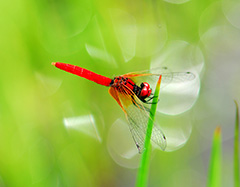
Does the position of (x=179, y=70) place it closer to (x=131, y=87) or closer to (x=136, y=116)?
(x=131, y=87)

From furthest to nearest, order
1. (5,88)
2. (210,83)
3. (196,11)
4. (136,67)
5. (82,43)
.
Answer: (210,83) < (196,11) < (136,67) < (82,43) < (5,88)

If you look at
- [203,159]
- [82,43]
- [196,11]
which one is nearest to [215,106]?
[203,159]

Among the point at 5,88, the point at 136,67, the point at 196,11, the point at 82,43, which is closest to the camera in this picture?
the point at 5,88

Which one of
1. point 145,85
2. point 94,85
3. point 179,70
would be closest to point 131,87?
point 145,85

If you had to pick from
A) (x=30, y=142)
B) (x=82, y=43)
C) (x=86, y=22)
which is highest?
(x=86, y=22)

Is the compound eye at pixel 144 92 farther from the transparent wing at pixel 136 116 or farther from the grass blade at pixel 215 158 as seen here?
the grass blade at pixel 215 158

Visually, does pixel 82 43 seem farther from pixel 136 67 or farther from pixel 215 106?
pixel 215 106
